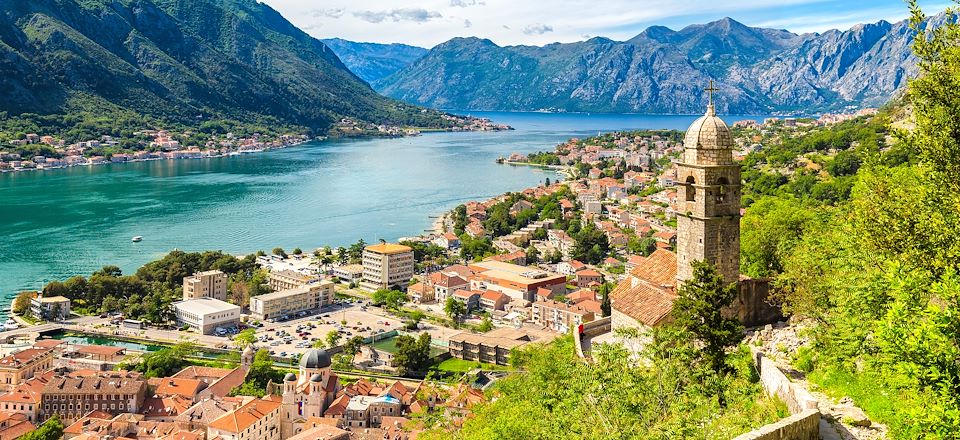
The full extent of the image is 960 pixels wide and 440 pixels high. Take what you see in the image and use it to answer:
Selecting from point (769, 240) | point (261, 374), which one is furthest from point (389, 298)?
point (769, 240)

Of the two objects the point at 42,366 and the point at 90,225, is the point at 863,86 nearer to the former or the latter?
the point at 90,225

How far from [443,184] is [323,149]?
122 ft

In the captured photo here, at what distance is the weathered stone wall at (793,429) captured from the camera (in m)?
4.06

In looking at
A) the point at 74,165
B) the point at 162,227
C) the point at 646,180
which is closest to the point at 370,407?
the point at 162,227

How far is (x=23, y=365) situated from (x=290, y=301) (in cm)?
925

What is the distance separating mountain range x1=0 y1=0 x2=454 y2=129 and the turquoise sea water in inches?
853

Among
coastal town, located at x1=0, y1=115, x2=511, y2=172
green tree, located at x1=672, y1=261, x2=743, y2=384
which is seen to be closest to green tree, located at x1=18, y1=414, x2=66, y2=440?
green tree, located at x1=672, y1=261, x2=743, y2=384

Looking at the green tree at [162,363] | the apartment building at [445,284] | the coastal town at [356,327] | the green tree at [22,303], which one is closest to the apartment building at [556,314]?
the coastal town at [356,327]

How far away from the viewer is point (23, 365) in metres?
20.0

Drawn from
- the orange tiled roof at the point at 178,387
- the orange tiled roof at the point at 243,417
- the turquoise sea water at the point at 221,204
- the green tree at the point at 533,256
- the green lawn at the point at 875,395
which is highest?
the green lawn at the point at 875,395

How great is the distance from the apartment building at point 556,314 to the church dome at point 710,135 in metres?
15.3

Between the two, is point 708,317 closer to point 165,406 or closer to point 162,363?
point 165,406

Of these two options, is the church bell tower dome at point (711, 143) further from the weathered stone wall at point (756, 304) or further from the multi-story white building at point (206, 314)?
the multi-story white building at point (206, 314)

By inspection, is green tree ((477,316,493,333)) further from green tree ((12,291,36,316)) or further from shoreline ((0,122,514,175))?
shoreline ((0,122,514,175))
